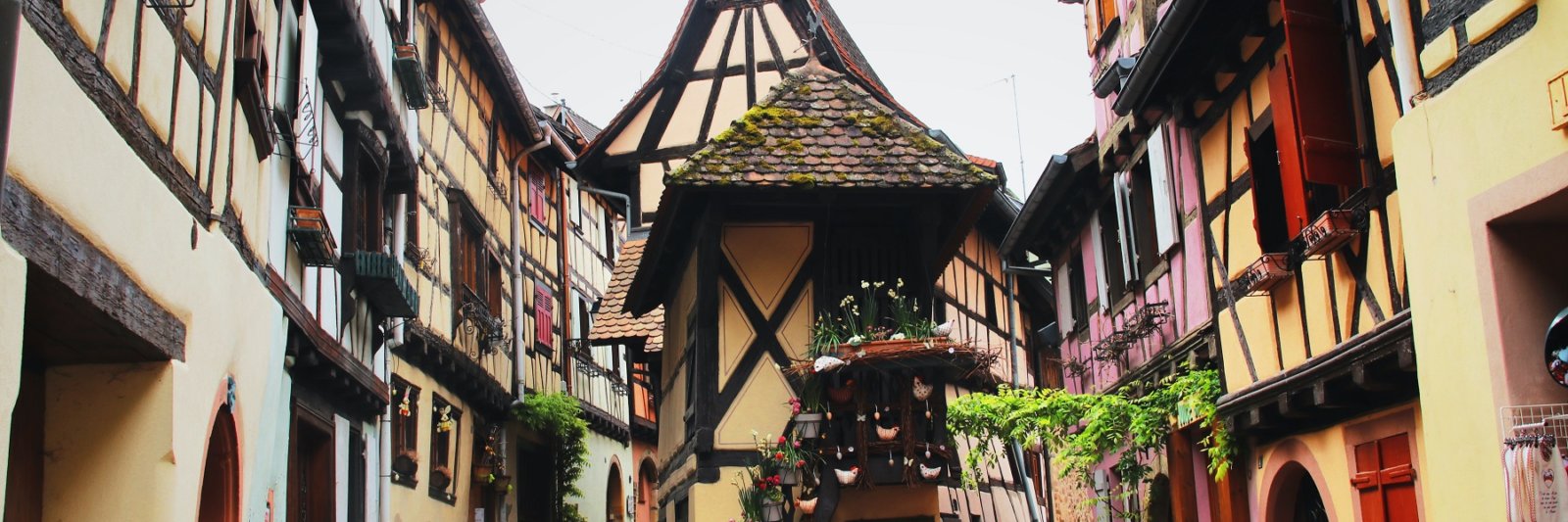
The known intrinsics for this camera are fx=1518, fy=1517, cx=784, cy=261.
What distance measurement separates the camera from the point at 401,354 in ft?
47.8

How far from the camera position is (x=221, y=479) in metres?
8.12

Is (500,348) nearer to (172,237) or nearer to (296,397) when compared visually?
(296,397)

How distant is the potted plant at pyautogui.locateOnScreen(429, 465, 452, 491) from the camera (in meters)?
16.0

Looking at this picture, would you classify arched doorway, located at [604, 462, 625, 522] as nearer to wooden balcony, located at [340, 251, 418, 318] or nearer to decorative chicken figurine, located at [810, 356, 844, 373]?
wooden balcony, located at [340, 251, 418, 318]

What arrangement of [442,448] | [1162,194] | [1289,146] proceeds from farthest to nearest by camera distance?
[442,448] < [1162,194] < [1289,146]

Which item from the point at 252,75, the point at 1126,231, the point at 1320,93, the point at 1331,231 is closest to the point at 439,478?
the point at 1126,231

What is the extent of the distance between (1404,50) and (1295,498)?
176 inches

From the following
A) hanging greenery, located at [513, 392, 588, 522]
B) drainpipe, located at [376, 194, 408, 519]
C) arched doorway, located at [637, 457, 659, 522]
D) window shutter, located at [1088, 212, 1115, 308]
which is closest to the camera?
drainpipe, located at [376, 194, 408, 519]

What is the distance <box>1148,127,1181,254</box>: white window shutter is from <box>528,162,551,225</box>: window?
11.4 m

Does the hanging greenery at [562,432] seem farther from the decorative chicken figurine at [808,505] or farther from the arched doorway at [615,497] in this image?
the decorative chicken figurine at [808,505]

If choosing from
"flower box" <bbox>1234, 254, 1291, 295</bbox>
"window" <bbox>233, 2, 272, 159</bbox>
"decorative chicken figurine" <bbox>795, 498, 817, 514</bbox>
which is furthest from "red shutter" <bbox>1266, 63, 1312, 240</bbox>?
"window" <bbox>233, 2, 272, 159</bbox>

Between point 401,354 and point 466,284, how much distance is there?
3.48 metres

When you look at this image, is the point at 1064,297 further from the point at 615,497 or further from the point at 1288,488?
the point at 615,497

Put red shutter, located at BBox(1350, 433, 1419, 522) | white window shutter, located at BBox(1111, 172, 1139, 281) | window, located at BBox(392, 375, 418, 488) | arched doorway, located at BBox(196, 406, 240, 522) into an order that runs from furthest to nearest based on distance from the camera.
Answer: window, located at BBox(392, 375, 418, 488), white window shutter, located at BBox(1111, 172, 1139, 281), red shutter, located at BBox(1350, 433, 1419, 522), arched doorway, located at BBox(196, 406, 240, 522)
